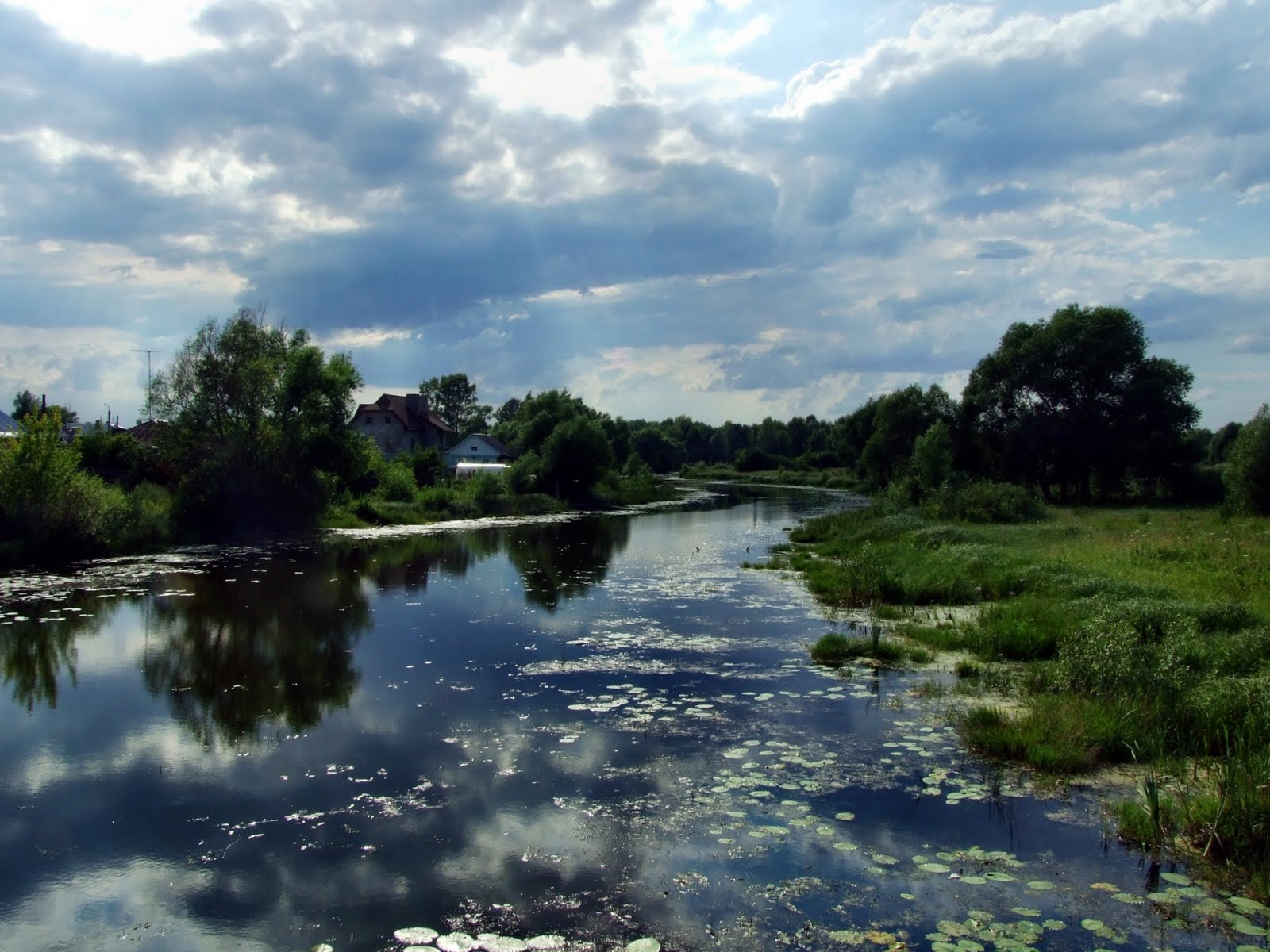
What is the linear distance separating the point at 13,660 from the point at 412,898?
10.8 metres

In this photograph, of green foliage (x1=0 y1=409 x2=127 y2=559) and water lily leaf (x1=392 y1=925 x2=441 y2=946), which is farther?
green foliage (x1=0 y1=409 x2=127 y2=559)

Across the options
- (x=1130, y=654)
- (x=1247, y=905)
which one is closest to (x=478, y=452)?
(x=1130, y=654)

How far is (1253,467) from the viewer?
28328 millimetres

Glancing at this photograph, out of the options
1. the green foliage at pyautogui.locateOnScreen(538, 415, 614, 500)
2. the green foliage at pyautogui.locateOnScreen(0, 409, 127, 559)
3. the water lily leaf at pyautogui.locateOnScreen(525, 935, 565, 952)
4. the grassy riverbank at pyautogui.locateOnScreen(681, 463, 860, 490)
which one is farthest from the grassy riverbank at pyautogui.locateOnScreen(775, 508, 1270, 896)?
the grassy riverbank at pyautogui.locateOnScreen(681, 463, 860, 490)

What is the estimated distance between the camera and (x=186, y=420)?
110 ft

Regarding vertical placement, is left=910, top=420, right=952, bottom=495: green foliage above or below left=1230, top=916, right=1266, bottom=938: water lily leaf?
above

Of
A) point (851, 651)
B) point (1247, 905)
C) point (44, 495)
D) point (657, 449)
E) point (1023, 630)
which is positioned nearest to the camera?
point (1247, 905)

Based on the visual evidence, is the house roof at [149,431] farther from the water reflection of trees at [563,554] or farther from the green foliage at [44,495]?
the water reflection of trees at [563,554]

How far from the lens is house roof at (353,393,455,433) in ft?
235

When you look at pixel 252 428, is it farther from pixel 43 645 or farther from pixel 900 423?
pixel 900 423

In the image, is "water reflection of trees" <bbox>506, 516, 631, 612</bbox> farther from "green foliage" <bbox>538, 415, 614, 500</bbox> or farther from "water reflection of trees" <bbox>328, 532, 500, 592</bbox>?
"green foliage" <bbox>538, 415, 614, 500</bbox>

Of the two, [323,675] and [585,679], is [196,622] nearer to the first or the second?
[323,675]

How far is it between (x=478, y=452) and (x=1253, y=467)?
58.8m

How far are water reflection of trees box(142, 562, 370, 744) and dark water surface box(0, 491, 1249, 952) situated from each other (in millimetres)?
79
